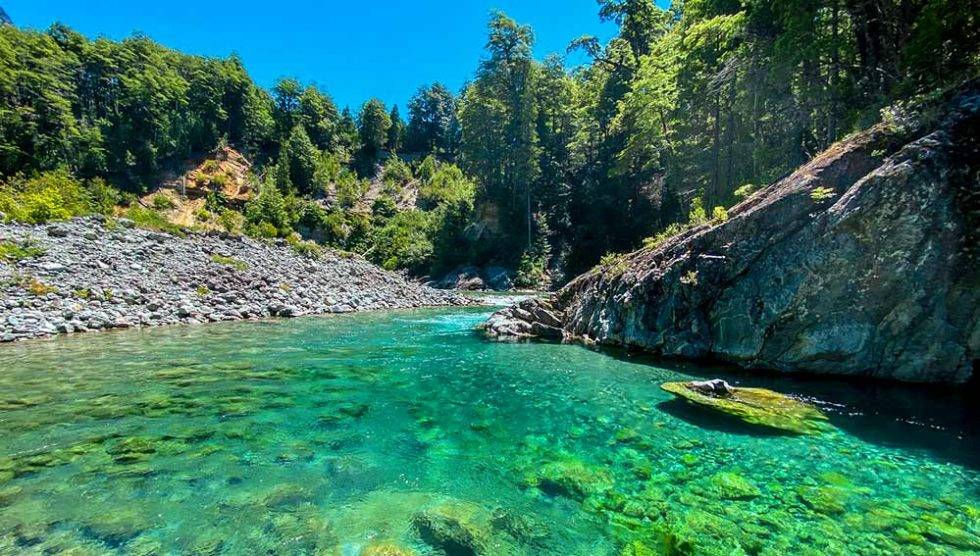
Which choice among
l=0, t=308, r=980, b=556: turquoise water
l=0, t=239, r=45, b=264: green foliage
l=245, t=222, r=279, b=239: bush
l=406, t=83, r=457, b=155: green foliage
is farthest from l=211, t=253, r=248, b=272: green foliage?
l=406, t=83, r=457, b=155: green foliage

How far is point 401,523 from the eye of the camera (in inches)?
156

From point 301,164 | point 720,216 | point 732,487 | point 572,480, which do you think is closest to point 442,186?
point 301,164

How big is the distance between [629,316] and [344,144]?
215 feet

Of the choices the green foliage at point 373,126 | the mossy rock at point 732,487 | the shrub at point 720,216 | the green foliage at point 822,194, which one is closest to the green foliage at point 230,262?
the shrub at point 720,216

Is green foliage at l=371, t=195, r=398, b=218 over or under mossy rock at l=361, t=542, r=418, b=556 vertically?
over

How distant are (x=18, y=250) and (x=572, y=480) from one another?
871 inches

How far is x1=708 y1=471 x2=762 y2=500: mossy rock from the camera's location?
14.5 ft

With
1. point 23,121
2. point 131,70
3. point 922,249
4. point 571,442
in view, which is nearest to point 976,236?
point 922,249

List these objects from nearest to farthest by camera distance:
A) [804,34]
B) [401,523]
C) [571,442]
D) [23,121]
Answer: [401,523], [571,442], [804,34], [23,121]

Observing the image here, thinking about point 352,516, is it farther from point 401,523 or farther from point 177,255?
point 177,255

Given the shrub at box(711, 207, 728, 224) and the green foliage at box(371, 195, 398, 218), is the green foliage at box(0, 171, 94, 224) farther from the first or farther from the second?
the shrub at box(711, 207, 728, 224)

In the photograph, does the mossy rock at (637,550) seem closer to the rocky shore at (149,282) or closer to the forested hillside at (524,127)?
the forested hillside at (524,127)

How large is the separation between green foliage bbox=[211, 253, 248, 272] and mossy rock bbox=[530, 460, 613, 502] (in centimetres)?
2128

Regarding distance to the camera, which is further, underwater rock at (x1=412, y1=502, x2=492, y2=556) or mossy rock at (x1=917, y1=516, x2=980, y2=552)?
underwater rock at (x1=412, y1=502, x2=492, y2=556)
